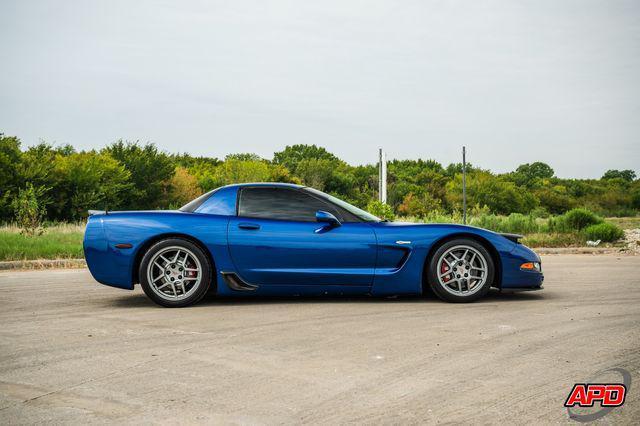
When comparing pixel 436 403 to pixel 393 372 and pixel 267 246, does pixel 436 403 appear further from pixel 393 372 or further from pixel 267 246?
pixel 267 246

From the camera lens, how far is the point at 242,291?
22.2ft

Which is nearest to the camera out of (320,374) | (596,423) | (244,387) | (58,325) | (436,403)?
(596,423)

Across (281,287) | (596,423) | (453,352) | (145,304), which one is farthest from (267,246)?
(596,423)

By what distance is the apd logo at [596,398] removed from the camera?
3.27 meters

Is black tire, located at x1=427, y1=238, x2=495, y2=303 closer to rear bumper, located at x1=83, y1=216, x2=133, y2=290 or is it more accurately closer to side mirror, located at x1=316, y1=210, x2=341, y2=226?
side mirror, located at x1=316, y1=210, x2=341, y2=226

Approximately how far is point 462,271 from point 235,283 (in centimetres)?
242

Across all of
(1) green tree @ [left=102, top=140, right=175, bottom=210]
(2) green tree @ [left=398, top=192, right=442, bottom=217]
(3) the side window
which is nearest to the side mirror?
(3) the side window

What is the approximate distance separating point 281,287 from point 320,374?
9.05 ft

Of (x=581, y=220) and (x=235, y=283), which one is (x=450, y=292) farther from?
(x=581, y=220)

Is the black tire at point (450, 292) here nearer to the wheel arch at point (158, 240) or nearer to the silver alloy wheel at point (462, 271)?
the silver alloy wheel at point (462, 271)

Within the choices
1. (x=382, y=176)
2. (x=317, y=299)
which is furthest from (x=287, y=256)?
(x=382, y=176)

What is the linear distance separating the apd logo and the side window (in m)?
3.71

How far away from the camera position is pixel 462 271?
6.90m

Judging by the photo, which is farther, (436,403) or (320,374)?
(320,374)
